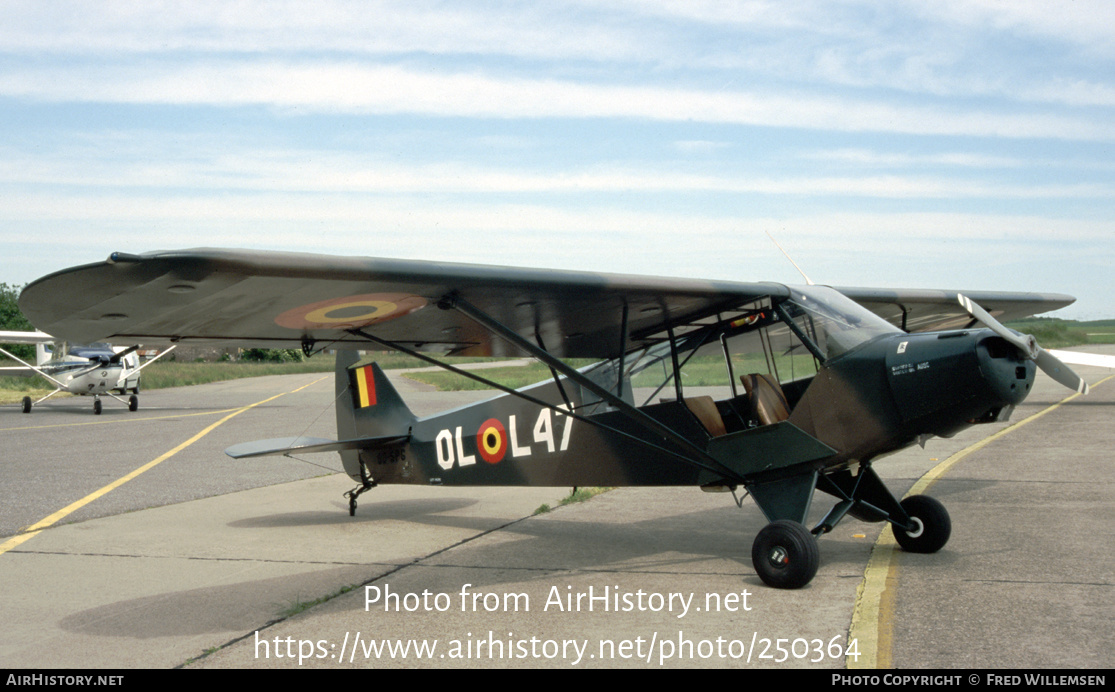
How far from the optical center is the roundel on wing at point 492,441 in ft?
25.5

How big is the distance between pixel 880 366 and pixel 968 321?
422 cm

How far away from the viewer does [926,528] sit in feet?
21.5

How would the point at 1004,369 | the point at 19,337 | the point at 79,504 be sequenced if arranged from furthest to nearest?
the point at 19,337, the point at 79,504, the point at 1004,369

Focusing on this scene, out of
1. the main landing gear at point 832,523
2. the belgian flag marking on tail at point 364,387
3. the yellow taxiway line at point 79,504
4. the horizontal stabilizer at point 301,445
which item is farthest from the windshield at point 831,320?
the yellow taxiway line at point 79,504

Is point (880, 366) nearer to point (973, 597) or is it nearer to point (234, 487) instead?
point (973, 597)

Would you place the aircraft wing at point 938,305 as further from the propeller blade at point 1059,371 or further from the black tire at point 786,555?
Result: the black tire at point 786,555

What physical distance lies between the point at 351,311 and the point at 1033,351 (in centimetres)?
435

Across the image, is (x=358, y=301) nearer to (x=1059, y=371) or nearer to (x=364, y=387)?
(x=364, y=387)

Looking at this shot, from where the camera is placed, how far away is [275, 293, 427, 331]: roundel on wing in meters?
5.46

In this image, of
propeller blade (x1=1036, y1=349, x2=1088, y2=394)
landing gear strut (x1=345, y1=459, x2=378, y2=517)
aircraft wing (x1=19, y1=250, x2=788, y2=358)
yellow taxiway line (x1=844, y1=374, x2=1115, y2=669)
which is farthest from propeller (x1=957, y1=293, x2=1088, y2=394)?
landing gear strut (x1=345, y1=459, x2=378, y2=517)

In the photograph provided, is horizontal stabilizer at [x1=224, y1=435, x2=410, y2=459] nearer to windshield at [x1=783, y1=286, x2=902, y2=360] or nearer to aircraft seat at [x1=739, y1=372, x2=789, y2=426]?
aircraft seat at [x1=739, y1=372, x2=789, y2=426]

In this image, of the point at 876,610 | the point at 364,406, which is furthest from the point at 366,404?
the point at 876,610

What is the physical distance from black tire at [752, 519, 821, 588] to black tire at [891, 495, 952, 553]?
1359 mm
